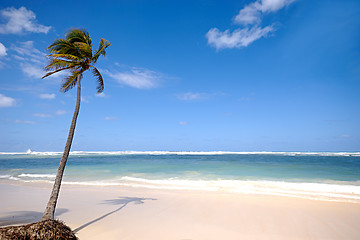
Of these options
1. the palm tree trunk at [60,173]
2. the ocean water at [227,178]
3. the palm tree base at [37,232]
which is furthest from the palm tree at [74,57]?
the ocean water at [227,178]

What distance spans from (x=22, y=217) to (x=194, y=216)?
247 inches

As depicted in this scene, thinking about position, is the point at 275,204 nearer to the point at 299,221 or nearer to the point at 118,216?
the point at 299,221

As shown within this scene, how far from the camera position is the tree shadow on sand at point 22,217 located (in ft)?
22.5

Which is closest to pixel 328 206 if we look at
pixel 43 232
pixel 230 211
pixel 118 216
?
pixel 230 211

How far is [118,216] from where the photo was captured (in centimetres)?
763

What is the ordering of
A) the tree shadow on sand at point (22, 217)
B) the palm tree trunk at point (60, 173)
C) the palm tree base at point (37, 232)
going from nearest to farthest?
the palm tree base at point (37, 232) → the palm tree trunk at point (60, 173) → the tree shadow on sand at point (22, 217)

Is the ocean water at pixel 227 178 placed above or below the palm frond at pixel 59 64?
below

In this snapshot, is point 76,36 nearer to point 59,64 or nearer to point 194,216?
point 59,64

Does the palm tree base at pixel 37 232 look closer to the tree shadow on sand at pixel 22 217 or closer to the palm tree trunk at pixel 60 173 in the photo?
the palm tree trunk at pixel 60 173

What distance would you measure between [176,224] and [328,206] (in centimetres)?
697

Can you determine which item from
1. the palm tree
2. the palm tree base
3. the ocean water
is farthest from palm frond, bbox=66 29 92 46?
the ocean water

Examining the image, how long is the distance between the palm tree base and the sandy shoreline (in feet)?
5.45

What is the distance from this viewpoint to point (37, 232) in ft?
13.5

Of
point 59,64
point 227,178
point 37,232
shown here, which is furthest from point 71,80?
point 227,178
